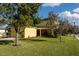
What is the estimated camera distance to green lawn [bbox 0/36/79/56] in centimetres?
976

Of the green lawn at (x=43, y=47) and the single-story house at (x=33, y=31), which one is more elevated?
the single-story house at (x=33, y=31)

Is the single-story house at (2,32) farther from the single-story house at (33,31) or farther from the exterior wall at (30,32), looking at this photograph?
the exterior wall at (30,32)

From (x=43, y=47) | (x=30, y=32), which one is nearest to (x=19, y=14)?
(x=30, y=32)

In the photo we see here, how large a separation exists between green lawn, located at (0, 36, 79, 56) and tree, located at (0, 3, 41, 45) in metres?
0.26

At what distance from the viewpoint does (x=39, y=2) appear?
32.1ft

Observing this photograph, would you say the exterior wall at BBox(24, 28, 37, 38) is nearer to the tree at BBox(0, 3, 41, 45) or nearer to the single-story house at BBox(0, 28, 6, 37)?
the tree at BBox(0, 3, 41, 45)

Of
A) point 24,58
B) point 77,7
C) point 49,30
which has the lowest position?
point 24,58

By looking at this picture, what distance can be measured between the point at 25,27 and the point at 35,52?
0.79m

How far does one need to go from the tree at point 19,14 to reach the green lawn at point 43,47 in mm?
264

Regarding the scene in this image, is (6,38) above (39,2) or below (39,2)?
below

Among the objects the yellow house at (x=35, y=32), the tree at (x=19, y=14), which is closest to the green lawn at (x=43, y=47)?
the yellow house at (x=35, y=32)

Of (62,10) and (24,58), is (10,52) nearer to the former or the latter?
(24,58)

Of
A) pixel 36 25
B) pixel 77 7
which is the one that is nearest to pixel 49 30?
pixel 36 25

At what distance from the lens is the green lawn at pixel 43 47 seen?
9.76m
